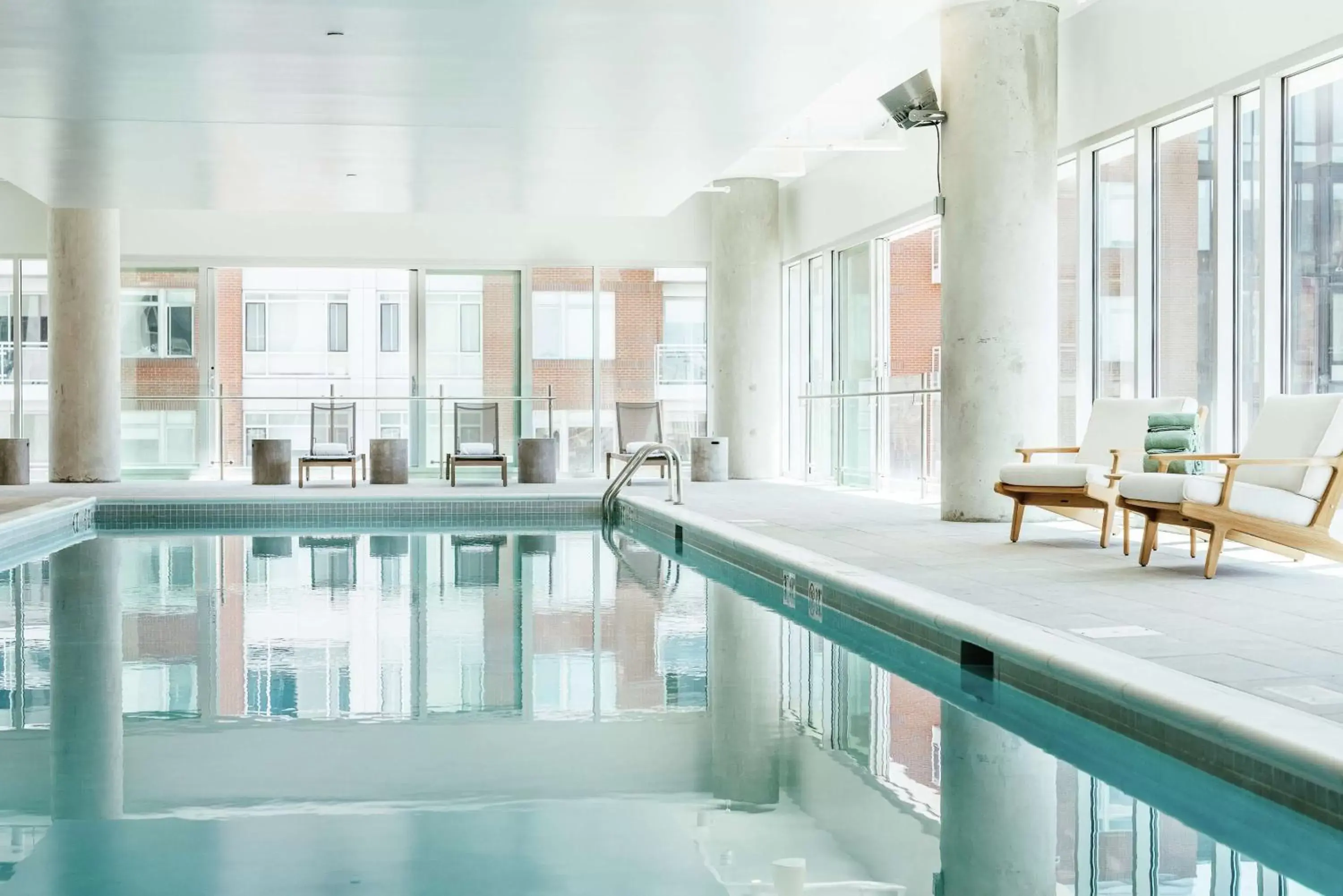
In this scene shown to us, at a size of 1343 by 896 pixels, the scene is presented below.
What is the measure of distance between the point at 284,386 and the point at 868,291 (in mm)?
6546

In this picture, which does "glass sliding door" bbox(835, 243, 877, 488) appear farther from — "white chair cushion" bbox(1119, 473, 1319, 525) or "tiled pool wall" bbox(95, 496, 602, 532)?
"white chair cushion" bbox(1119, 473, 1319, 525)

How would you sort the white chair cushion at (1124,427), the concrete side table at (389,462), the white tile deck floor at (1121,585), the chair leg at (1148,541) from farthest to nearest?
the concrete side table at (389,462) → the white chair cushion at (1124,427) → the chair leg at (1148,541) → the white tile deck floor at (1121,585)

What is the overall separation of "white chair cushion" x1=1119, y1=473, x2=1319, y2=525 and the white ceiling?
98.9 inches

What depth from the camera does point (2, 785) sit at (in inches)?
126

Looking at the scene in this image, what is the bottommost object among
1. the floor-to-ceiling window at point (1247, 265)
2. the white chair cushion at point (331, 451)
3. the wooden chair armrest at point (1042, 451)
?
Result: the white chair cushion at point (331, 451)

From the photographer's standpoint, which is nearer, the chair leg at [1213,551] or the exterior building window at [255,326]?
the chair leg at [1213,551]

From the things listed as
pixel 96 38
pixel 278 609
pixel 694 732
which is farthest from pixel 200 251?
pixel 694 732

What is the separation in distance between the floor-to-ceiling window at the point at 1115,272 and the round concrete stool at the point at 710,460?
5.71 metres

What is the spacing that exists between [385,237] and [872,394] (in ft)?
19.5

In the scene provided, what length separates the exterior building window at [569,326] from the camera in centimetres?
1584

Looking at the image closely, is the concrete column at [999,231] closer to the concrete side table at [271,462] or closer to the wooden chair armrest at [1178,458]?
the wooden chair armrest at [1178,458]

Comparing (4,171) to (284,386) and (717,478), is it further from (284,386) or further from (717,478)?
(717,478)

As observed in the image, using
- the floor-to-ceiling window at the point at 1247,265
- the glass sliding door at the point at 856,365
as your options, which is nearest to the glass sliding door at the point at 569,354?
the glass sliding door at the point at 856,365

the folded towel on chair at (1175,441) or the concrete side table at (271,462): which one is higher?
the folded towel on chair at (1175,441)
